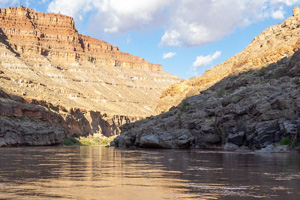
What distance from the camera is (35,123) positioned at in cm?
7956

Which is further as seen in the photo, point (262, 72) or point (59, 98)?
point (59, 98)

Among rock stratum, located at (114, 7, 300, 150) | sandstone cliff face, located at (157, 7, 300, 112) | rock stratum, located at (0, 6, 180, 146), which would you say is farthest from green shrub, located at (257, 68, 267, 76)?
rock stratum, located at (0, 6, 180, 146)

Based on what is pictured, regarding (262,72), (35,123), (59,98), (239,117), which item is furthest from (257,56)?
(59,98)

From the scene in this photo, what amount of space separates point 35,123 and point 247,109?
2123 inches

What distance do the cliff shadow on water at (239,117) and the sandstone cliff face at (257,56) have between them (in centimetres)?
356

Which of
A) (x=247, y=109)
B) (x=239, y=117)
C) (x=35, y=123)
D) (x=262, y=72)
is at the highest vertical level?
(x=262, y=72)

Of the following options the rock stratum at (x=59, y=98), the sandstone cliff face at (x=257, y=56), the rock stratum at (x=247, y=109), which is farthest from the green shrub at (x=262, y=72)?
the rock stratum at (x=59, y=98)

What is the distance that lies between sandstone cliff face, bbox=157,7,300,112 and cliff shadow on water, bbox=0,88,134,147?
73.5 feet

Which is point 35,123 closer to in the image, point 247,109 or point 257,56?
point 257,56

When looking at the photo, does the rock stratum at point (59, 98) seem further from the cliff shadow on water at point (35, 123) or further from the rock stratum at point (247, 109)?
the rock stratum at point (247, 109)

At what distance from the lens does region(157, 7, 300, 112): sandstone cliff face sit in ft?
171

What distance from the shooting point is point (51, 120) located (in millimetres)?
96875

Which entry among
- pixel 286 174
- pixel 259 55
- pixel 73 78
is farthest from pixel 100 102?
pixel 286 174

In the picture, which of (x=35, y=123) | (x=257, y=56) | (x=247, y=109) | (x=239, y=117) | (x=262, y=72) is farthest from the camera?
(x=35, y=123)
